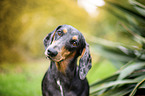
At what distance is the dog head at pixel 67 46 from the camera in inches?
38.6

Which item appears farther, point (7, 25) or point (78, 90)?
point (7, 25)

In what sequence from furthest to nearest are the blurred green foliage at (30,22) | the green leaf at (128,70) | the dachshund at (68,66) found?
1. the blurred green foliage at (30,22)
2. the green leaf at (128,70)
3. the dachshund at (68,66)

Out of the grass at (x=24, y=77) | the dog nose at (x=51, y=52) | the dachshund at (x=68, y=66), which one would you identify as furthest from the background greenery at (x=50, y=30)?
the dog nose at (x=51, y=52)

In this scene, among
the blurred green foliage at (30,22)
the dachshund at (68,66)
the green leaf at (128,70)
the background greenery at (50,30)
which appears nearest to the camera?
the dachshund at (68,66)

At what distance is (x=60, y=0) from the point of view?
3318 millimetres

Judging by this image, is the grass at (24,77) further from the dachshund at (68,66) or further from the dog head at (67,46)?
the dog head at (67,46)

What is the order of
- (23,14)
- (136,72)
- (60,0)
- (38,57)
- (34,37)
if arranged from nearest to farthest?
(136,72), (23,14), (60,0), (34,37), (38,57)

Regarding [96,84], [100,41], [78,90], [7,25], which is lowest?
[96,84]

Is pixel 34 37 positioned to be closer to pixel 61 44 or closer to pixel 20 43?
pixel 20 43

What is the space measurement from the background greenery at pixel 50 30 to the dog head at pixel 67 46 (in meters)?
0.81

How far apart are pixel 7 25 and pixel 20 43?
0.75 m

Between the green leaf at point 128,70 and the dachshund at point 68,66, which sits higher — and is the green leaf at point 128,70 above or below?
below

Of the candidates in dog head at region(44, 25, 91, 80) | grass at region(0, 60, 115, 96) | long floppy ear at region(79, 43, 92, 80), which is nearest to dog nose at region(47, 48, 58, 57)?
dog head at region(44, 25, 91, 80)

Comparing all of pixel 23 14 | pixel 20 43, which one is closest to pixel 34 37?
pixel 20 43
